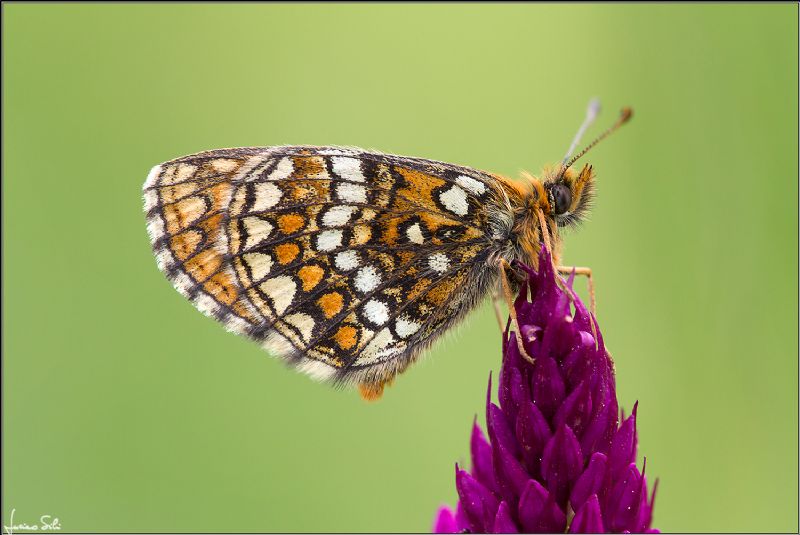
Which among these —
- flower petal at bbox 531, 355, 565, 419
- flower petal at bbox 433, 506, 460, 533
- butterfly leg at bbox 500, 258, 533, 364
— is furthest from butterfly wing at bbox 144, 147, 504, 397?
flower petal at bbox 531, 355, 565, 419

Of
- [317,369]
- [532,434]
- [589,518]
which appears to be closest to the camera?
[589,518]

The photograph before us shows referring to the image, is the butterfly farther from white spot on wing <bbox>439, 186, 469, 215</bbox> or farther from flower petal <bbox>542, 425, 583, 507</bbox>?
flower petal <bbox>542, 425, 583, 507</bbox>

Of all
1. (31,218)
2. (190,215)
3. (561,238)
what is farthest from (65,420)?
(561,238)

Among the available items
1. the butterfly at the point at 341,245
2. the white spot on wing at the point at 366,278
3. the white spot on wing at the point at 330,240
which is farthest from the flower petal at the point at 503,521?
the white spot on wing at the point at 330,240

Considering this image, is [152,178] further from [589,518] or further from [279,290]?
[589,518]

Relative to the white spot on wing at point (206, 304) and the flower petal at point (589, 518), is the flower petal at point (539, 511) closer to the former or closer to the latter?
the flower petal at point (589, 518)

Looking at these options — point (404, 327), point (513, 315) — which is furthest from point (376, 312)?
point (513, 315)
